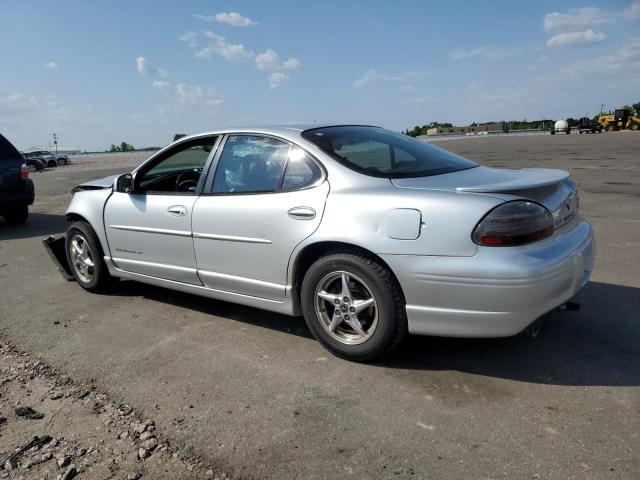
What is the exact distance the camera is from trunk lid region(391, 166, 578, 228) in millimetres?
2953

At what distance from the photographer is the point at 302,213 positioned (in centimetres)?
339

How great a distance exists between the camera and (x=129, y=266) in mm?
4637

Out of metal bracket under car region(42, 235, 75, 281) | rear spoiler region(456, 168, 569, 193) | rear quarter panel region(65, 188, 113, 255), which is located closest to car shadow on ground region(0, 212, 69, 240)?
metal bracket under car region(42, 235, 75, 281)

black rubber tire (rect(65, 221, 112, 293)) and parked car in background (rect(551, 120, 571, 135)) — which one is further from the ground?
parked car in background (rect(551, 120, 571, 135))

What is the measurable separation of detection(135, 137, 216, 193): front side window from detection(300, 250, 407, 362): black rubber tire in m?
1.42

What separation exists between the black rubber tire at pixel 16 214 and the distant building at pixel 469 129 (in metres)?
92.7

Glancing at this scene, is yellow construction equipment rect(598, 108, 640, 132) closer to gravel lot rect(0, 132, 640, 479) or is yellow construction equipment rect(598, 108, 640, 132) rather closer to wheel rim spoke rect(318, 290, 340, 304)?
gravel lot rect(0, 132, 640, 479)

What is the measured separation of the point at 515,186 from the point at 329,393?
156cm

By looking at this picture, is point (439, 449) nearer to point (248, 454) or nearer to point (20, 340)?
point (248, 454)

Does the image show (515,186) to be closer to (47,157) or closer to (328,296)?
(328,296)

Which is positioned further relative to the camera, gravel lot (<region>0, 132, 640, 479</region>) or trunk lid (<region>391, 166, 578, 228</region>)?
trunk lid (<region>391, 166, 578, 228</region>)

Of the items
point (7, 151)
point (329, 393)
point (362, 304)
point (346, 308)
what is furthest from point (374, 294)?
point (7, 151)

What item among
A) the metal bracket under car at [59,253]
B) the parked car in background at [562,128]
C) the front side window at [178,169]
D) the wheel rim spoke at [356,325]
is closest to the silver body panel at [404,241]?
the front side window at [178,169]

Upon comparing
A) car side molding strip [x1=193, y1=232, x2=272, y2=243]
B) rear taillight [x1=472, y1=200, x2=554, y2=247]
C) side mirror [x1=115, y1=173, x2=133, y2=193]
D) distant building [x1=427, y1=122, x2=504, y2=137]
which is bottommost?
car side molding strip [x1=193, y1=232, x2=272, y2=243]
